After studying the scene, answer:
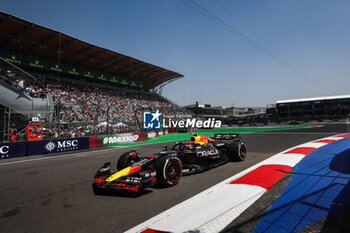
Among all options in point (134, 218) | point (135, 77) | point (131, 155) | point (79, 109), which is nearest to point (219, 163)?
point (131, 155)

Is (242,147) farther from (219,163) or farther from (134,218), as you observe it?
(134,218)

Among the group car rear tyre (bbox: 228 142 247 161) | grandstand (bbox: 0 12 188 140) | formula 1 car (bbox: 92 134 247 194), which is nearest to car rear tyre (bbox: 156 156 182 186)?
formula 1 car (bbox: 92 134 247 194)

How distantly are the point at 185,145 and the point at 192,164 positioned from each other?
22.5 inches

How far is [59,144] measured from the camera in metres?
11.0

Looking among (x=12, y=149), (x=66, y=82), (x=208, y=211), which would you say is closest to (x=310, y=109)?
(x=66, y=82)

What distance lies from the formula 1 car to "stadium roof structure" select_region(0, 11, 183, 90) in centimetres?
2061

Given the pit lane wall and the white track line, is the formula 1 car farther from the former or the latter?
the pit lane wall

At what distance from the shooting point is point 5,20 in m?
17.6

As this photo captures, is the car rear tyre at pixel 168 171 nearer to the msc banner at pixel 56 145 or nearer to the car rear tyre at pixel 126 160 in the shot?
the car rear tyre at pixel 126 160

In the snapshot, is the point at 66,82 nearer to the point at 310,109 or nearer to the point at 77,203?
the point at 77,203

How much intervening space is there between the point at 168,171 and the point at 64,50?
25.4 metres

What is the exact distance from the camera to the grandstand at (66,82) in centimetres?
1325

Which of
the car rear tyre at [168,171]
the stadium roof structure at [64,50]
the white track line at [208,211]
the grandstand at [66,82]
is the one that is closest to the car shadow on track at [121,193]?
the car rear tyre at [168,171]

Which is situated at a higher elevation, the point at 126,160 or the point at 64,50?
the point at 64,50
